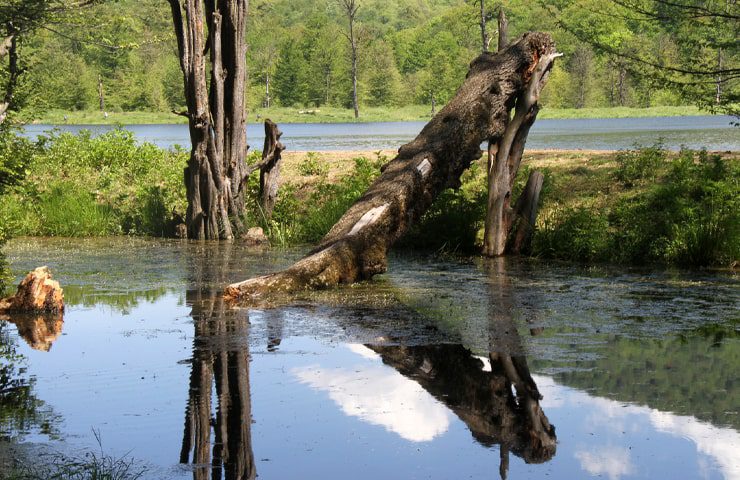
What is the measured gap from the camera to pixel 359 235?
523 inches

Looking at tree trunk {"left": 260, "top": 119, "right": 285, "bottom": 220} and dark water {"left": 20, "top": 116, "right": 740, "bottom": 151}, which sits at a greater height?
tree trunk {"left": 260, "top": 119, "right": 285, "bottom": 220}

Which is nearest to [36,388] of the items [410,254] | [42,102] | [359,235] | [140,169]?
[359,235]

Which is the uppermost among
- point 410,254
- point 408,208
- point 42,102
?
point 42,102

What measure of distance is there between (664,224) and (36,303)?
8.78 m

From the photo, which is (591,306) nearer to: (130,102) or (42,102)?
(42,102)

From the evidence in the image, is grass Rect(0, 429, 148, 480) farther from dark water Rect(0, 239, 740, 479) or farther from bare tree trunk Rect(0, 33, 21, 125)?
bare tree trunk Rect(0, 33, 21, 125)

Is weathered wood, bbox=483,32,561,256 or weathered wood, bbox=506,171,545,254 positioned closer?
weathered wood, bbox=483,32,561,256

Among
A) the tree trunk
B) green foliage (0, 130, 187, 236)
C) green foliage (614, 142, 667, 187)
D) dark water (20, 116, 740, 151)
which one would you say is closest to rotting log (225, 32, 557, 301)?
green foliage (614, 142, 667, 187)

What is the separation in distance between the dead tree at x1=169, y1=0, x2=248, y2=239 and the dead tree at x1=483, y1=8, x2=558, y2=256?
5150 millimetres

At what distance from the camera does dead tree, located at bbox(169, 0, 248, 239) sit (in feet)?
58.6

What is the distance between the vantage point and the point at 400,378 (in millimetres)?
8781

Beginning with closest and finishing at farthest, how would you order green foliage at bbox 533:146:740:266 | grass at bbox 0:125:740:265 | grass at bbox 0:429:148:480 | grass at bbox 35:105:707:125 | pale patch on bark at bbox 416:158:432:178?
grass at bbox 0:429:148:480
pale patch on bark at bbox 416:158:432:178
green foliage at bbox 533:146:740:266
grass at bbox 0:125:740:265
grass at bbox 35:105:707:125

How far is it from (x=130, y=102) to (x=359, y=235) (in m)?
103

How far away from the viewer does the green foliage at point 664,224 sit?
14445 mm
